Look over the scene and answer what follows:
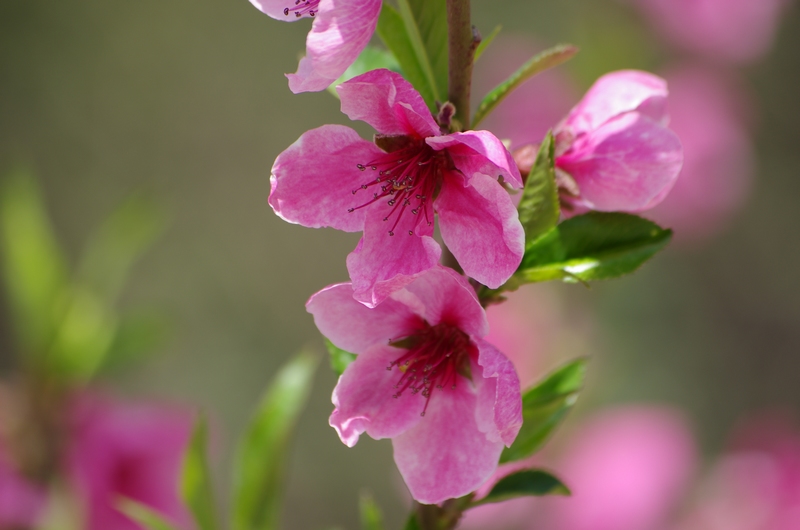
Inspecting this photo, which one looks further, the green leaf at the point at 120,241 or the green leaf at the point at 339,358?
the green leaf at the point at 120,241

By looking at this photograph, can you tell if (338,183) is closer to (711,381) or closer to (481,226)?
(481,226)

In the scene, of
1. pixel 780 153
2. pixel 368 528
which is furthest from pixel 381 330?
pixel 780 153

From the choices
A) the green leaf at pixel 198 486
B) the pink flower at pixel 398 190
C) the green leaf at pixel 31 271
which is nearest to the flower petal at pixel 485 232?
the pink flower at pixel 398 190

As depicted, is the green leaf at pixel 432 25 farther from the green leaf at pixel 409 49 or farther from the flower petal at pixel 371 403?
the flower petal at pixel 371 403

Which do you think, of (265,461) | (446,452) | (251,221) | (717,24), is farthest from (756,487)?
(251,221)

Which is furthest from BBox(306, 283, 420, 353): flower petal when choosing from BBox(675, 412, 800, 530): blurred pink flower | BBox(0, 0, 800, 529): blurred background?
BBox(0, 0, 800, 529): blurred background

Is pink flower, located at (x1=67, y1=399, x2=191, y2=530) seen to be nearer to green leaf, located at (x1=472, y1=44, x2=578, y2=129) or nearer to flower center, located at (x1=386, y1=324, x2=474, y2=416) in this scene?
flower center, located at (x1=386, y1=324, x2=474, y2=416)

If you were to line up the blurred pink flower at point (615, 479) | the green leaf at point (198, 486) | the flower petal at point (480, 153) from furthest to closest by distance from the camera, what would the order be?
the blurred pink flower at point (615, 479)
the green leaf at point (198, 486)
the flower petal at point (480, 153)

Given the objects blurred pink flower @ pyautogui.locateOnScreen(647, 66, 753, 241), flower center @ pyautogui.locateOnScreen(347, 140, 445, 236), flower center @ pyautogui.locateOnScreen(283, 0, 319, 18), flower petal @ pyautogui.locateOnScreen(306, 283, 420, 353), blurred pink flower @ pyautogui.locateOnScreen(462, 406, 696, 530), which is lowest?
blurred pink flower @ pyautogui.locateOnScreen(462, 406, 696, 530)
